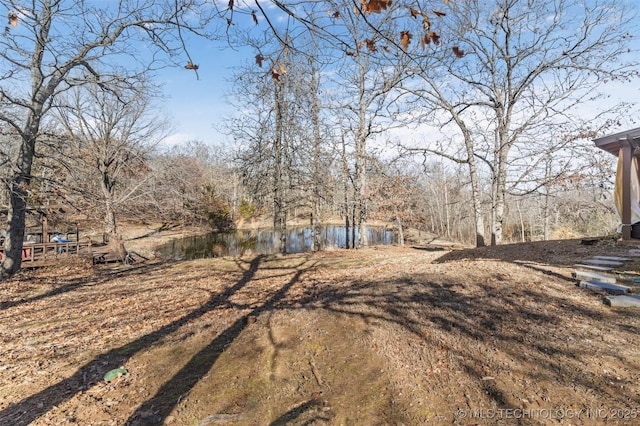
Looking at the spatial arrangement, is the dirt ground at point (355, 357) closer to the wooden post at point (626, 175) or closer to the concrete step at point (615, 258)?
the concrete step at point (615, 258)

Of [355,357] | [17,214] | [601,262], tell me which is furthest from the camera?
[17,214]

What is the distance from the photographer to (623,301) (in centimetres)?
377

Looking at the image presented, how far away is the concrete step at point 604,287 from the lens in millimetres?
4170

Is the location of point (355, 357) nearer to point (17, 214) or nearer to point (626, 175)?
point (626, 175)

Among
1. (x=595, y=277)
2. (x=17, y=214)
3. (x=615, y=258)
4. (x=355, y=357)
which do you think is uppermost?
(x=17, y=214)

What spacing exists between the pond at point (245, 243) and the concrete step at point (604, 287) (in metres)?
12.9

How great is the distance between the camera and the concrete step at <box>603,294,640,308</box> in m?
3.73

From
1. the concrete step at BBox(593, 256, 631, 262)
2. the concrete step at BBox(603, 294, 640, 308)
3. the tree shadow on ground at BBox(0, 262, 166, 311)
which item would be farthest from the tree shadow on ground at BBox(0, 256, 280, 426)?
the concrete step at BBox(593, 256, 631, 262)

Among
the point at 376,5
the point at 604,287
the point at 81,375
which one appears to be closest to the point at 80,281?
the point at 81,375

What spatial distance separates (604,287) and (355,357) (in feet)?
11.7

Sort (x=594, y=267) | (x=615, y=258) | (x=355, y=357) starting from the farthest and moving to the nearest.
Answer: (x=615, y=258) < (x=594, y=267) < (x=355, y=357)

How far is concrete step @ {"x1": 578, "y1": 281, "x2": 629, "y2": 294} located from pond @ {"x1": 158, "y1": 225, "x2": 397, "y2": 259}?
12.9 metres

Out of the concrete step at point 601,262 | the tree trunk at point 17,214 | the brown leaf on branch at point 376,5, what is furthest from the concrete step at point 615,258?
the tree trunk at point 17,214

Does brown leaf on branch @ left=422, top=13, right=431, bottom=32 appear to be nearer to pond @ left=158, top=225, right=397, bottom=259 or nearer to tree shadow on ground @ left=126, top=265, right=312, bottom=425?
tree shadow on ground @ left=126, top=265, right=312, bottom=425
